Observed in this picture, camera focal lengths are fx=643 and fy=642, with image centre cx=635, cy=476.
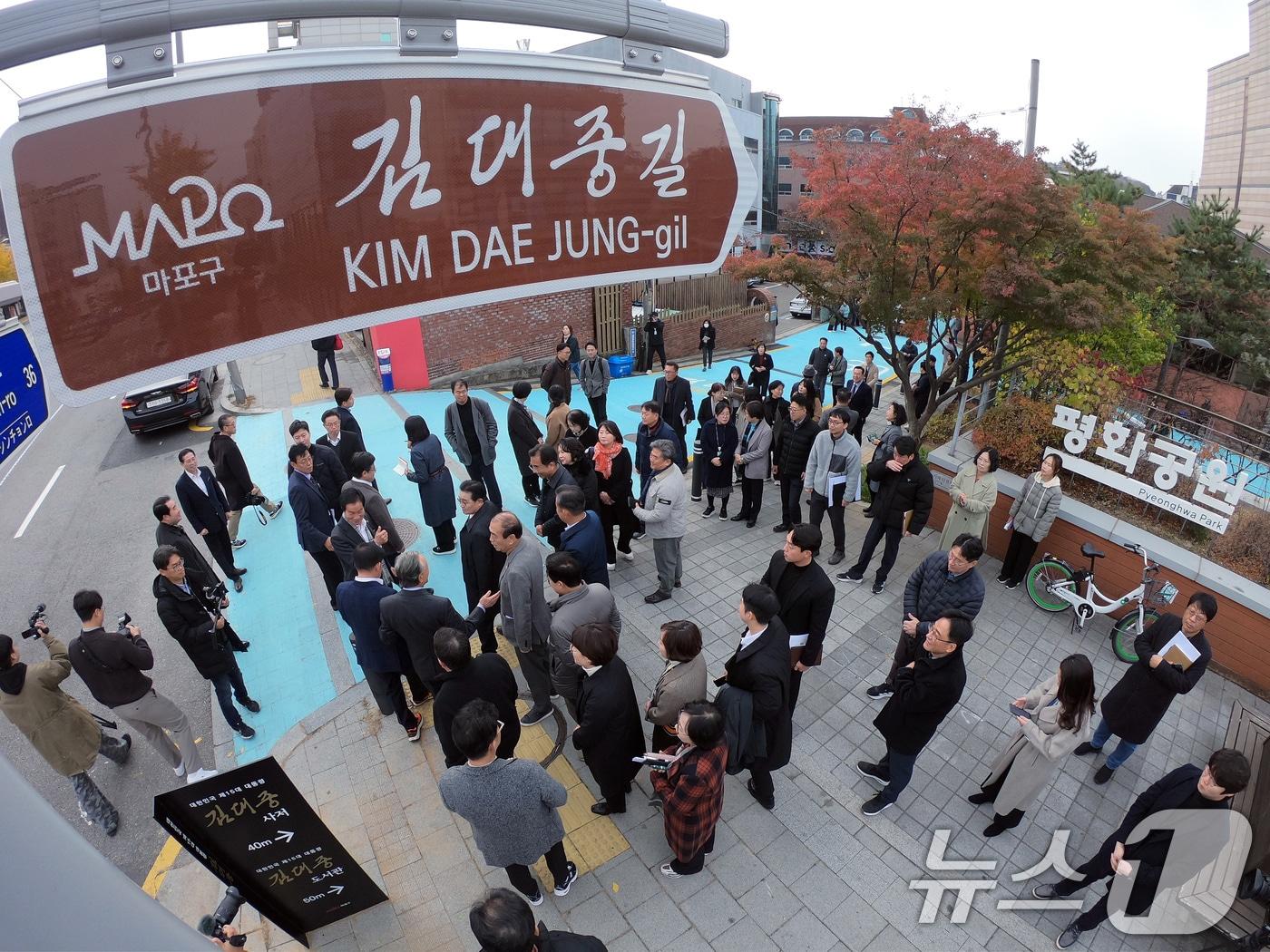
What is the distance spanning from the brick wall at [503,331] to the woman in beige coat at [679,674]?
36.8ft

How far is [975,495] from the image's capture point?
6.75 meters

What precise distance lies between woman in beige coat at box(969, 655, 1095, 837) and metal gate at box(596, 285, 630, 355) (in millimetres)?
13462

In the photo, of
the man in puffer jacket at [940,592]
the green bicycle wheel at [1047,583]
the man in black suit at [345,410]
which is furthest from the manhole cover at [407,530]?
the green bicycle wheel at [1047,583]

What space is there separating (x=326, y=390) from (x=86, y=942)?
15.4m

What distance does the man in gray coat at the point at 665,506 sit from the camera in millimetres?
6352

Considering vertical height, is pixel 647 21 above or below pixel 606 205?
above

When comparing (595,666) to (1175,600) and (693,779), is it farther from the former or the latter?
(1175,600)

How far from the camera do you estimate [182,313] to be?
1625 millimetres

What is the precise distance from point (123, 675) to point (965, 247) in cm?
991

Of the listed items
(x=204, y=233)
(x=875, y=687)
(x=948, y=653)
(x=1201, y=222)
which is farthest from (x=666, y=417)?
(x=1201, y=222)

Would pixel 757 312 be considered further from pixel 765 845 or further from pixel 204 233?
pixel 204 233

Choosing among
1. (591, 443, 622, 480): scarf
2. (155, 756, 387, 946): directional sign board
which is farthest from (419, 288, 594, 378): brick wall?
(155, 756, 387, 946): directional sign board

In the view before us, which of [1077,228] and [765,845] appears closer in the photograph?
[765,845]

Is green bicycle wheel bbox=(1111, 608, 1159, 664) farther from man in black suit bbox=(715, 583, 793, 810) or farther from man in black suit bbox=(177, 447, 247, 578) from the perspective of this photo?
man in black suit bbox=(177, 447, 247, 578)
